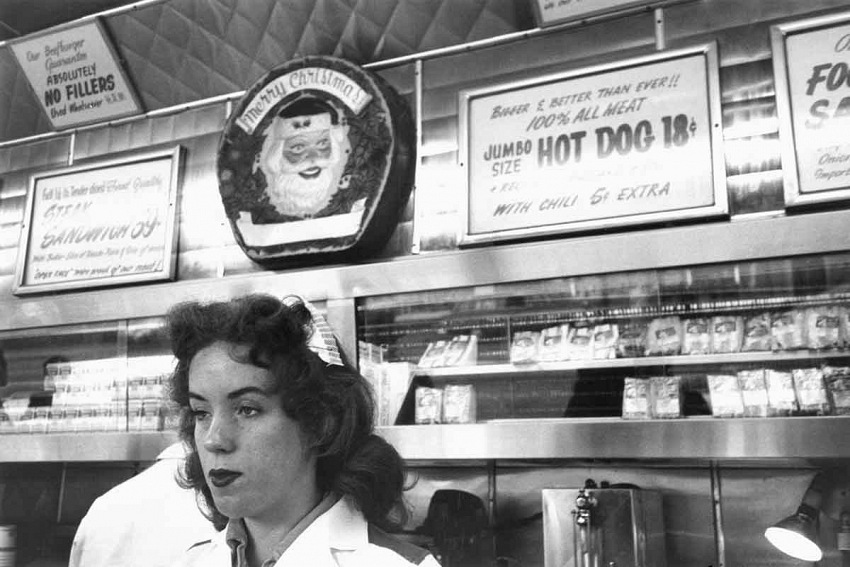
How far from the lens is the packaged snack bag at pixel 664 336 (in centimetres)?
262

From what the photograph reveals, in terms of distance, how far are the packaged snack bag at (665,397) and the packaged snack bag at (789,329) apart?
0.29 m

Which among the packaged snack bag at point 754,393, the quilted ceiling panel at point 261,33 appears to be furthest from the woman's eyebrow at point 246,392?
the quilted ceiling panel at point 261,33

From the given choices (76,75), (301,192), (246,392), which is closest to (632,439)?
(246,392)

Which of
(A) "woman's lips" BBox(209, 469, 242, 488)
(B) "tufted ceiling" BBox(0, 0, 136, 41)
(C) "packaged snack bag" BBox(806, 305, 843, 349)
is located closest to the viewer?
(A) "woman's lips" BBox(209, 469, 242, 488)

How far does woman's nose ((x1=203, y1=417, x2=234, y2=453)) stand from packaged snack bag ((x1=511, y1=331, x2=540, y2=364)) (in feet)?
4.82

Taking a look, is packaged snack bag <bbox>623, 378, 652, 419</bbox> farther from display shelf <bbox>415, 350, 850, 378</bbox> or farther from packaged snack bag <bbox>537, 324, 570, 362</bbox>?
packaged snack bag <bbox>537, 324, 570, 362</bbox>

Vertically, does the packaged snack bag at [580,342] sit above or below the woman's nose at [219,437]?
above

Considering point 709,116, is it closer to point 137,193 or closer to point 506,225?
point 506,225

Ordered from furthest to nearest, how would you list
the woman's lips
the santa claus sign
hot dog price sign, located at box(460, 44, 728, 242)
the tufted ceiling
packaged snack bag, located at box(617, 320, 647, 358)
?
the tufted ceiling, the santa claus sign, hot dog price sign, located at box(460, 44, 728, 242), packaged snack bag, located at box(617, 320, 647, 358), the woman's lips

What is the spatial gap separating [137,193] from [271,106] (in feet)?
2.67

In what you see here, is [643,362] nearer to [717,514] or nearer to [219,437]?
Result: [717,514]

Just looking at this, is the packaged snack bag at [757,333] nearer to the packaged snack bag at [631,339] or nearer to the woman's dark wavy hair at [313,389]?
the packaged snack bag at [631,339]

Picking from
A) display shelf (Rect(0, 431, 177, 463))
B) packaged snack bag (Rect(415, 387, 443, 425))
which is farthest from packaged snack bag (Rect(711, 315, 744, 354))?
display shelf (Rect(0, 431, 177, 463))

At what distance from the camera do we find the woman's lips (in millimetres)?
1469
